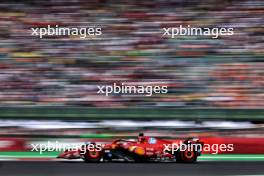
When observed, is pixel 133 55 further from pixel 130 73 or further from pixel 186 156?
pixel 186 156

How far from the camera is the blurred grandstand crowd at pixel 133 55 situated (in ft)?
24.4

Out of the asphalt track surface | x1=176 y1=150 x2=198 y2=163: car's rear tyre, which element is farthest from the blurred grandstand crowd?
the asphalt track surface

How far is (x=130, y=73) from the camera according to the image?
7.62m

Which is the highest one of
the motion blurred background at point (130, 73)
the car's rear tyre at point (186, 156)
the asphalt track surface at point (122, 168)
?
the motion blurred background at point (130, 73)

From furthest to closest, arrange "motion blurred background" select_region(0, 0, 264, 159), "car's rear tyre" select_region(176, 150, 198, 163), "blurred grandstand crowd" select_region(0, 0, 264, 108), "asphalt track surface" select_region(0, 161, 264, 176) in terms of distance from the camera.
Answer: "blurred grandstand crowd" select_region(0, 0, 264, 108)
"motion blurred background" select_region(0, 0, 264, 159)
"car's rear tyre" select_region(176, 150, 198, 163)
"asphalt track surface" select_region(0, 161, 264, 176)

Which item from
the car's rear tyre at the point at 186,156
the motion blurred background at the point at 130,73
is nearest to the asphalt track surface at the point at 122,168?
the car's rear tyre at the point at 186,156

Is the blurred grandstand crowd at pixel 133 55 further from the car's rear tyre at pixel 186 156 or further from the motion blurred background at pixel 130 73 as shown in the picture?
the car's rear tyre at pixel 186 156

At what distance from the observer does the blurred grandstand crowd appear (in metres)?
7.45

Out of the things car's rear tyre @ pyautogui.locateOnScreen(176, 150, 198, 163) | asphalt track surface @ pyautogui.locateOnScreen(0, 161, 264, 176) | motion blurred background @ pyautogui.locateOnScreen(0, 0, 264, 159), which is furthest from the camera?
motion blurred background @ pyautogui.locateOnScreen(0, 0, 264, 159)

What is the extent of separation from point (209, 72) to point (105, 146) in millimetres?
1996

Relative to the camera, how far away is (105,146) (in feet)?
22.0

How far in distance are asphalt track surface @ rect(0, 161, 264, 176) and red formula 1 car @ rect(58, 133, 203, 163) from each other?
195 millimetres

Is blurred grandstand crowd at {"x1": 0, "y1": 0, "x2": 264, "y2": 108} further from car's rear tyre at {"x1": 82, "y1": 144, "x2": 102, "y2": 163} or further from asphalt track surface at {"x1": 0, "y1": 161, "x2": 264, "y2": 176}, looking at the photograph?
asphalt track surface at {"x1": 0, "y1": 161, "x2": 264, "y2": 176}

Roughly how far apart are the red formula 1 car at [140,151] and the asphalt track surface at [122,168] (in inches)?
7.7
